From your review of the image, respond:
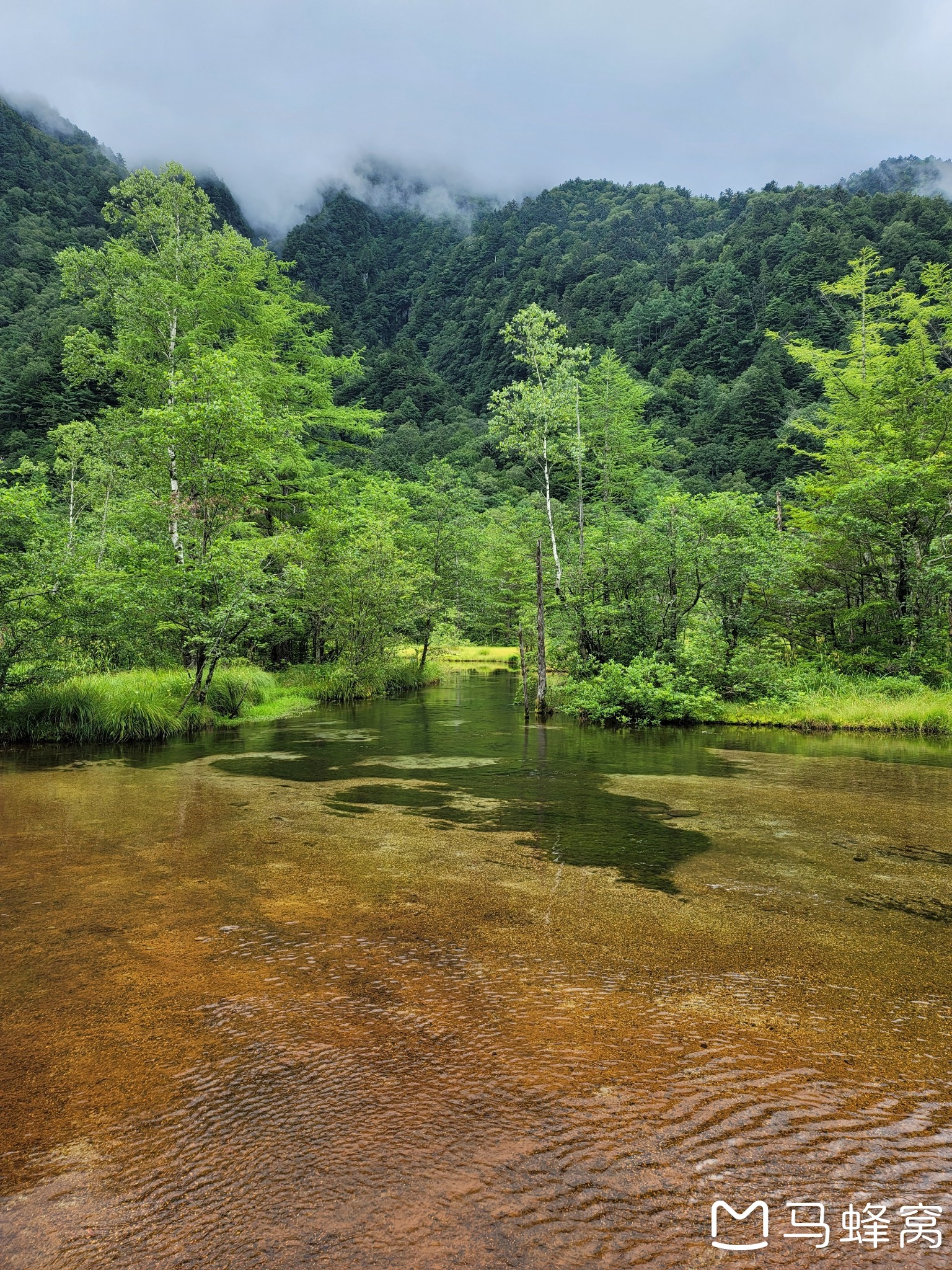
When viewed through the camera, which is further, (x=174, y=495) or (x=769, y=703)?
(x=769, y=703)

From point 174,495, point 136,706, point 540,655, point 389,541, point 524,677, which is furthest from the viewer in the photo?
point 389,541

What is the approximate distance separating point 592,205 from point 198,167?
71.9 m

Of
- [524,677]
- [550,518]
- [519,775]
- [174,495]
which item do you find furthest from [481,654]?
[519,775]

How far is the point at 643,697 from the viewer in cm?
1477

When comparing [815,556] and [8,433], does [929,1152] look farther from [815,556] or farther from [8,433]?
[8,433]

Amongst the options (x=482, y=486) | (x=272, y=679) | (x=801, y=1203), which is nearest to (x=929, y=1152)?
(x=801, y=1203)

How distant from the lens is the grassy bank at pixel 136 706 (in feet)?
37.5

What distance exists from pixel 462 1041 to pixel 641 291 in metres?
104

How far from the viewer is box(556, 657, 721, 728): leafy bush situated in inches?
583
